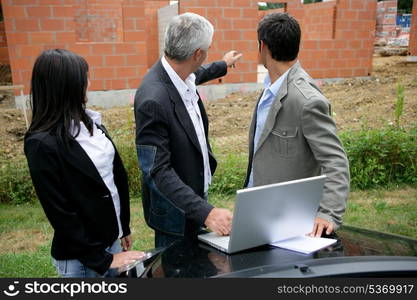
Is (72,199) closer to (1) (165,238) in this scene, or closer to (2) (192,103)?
(1) (165,238)

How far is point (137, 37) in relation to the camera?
962 centimetres

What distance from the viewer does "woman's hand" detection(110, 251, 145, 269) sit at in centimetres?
193

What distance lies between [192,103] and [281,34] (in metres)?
0.61

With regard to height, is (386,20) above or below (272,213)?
above

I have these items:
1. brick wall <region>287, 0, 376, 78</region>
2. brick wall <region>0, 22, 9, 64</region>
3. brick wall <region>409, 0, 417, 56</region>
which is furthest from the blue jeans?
brick wall <region>409, 0, 417, 56</region>

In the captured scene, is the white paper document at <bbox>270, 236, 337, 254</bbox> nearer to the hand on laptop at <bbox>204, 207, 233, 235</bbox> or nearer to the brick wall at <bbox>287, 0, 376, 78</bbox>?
the hand on laptop at <bbox>204, 207, 233, 235</bbox>

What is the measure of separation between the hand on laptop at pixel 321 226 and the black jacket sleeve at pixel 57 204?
948 millimetres

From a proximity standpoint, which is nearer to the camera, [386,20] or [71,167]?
[71,167]

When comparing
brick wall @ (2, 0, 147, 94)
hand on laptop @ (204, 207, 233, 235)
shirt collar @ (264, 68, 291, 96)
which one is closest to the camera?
hand on laptop @ (204, 207, 233, 235)

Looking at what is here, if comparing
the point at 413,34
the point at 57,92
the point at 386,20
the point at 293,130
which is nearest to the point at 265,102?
the point at 293,130

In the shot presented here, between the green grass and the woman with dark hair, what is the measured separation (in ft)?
5.80

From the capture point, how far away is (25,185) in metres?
5.09

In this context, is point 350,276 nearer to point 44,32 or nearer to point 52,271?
point 52,271

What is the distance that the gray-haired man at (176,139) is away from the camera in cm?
204
